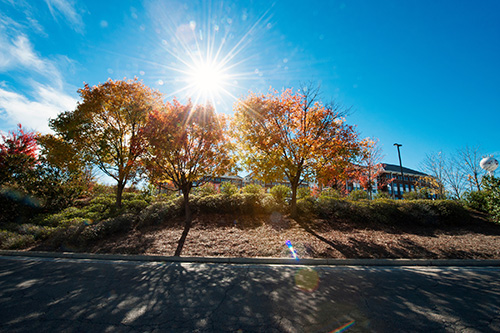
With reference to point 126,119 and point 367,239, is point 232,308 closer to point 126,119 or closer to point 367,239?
point 367,239

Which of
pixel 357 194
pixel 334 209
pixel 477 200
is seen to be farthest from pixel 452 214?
pixel 357 194

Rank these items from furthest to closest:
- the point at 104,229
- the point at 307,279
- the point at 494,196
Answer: the point at 494,196 → the point at 104,229 → the point at 307,279

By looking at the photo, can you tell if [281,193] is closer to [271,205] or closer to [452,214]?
[271,205]

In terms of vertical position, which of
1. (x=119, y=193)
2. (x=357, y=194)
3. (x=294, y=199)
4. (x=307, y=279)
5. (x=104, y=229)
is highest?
(x=357, y=194)

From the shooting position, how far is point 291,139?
9672 millimetres

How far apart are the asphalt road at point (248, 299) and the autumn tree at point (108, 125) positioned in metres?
7.03

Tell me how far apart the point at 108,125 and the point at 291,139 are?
10636 mm

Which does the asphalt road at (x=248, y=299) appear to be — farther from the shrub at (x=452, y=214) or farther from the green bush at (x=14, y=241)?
the shrub at (x=452, y=214)

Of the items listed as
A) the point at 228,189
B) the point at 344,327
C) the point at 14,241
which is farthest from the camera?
the point at 228,189

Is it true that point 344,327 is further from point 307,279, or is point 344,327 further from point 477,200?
point 477,200

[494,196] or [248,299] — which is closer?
[248,299]

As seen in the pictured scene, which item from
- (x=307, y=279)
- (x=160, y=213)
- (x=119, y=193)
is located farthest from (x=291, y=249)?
(x=119, y=193)

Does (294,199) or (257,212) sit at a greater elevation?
(294,199)

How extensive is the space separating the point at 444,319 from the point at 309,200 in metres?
8.29
